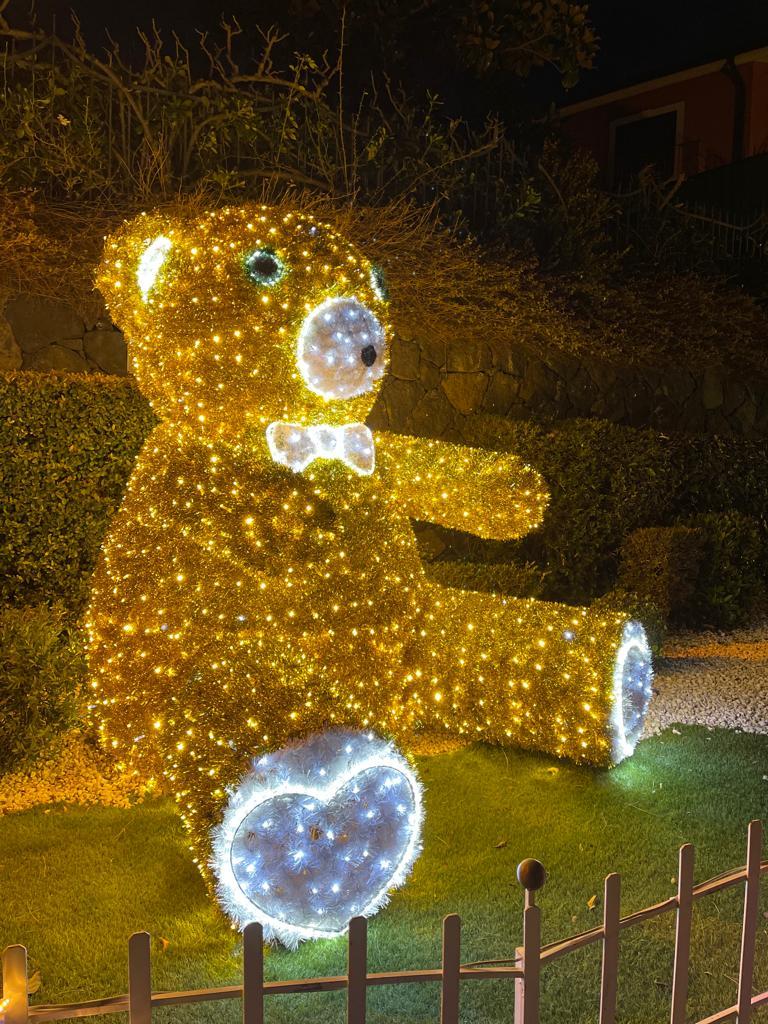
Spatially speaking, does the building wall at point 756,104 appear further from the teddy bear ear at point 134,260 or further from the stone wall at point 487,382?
the teddy bear ear at point 134,260

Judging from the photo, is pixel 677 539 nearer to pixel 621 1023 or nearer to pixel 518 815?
pixel 518 815

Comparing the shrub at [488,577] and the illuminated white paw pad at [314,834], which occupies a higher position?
the illuminated white paw pad at [314,834]

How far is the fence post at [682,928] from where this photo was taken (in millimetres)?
2096

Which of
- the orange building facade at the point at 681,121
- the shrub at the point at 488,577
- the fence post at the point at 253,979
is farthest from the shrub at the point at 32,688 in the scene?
the orange building facade at the point at 681,121

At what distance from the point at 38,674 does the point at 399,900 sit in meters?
2.00

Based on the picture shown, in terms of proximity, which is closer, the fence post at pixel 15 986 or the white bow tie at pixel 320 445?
the fence post at pixel 15 986

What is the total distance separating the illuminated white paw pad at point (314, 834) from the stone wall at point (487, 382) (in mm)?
3925

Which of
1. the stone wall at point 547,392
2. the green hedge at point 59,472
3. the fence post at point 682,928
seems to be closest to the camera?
the fence post at point 682,928

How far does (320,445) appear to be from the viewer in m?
3.46

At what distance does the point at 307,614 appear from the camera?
3.32 m

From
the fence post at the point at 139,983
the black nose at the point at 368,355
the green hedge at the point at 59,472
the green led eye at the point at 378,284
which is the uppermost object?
the green led eye at the point at 378,284

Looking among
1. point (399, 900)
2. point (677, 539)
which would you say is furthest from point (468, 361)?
point (399, 900)

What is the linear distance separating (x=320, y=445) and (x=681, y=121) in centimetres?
1434

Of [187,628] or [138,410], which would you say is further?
[138,410]
